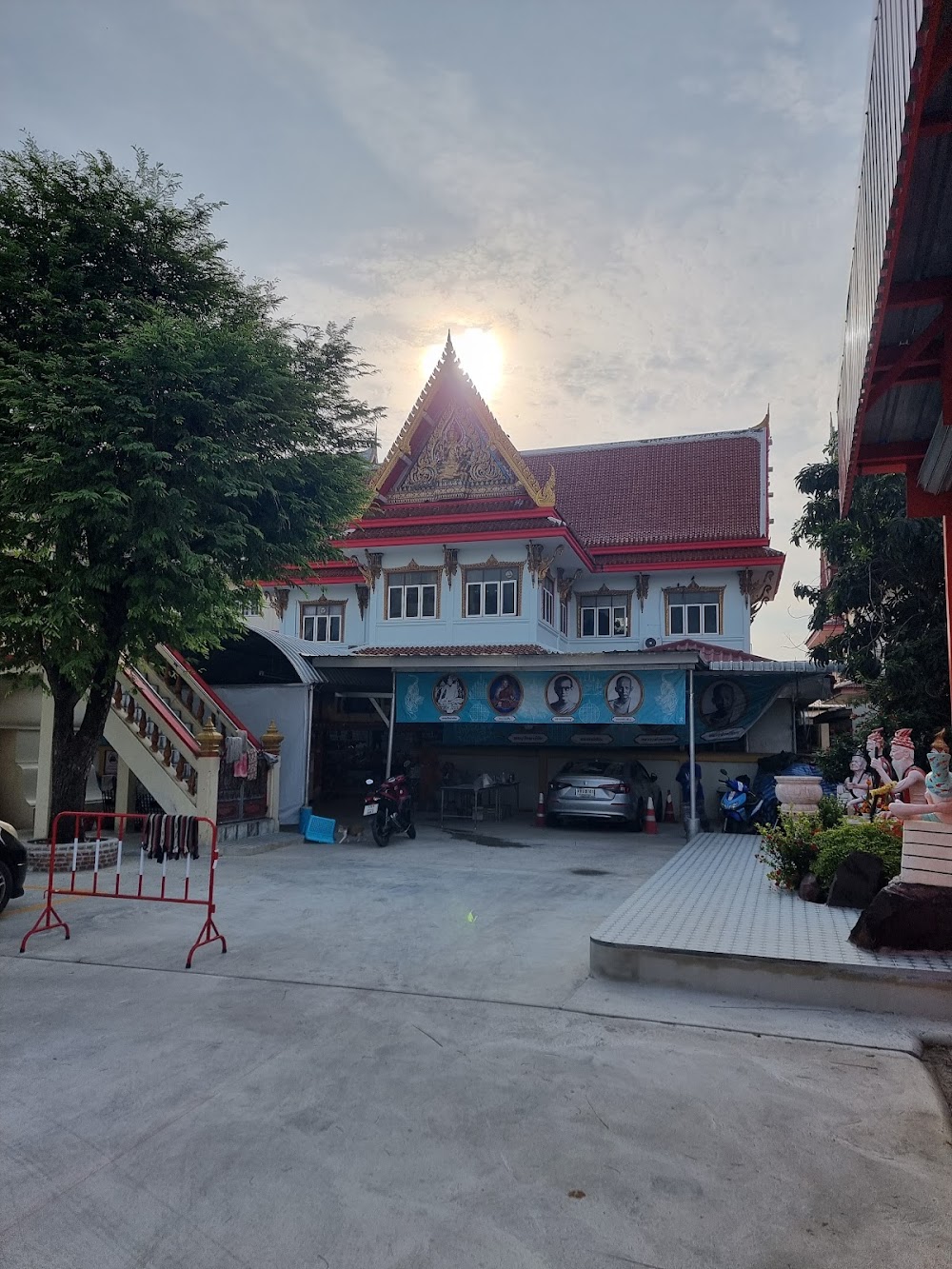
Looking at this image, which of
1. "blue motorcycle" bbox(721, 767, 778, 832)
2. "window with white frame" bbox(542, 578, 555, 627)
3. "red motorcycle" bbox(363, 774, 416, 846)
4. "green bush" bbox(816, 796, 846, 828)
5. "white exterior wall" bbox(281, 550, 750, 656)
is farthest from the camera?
"window with white frame" bbox(542, 578, 555, 627)

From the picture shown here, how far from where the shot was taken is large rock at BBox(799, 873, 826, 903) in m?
7.86

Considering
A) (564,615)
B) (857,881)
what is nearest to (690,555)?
(564,615)

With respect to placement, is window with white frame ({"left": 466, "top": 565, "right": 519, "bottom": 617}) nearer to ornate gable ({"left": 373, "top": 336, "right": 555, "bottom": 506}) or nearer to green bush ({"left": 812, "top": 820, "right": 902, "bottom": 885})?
ornate gable ({"left": 373, "top": 336, "right": 555, "bottom": 506})

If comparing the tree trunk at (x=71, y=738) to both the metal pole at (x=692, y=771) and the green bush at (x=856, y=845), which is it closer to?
the green bush at (x=856, y=845)

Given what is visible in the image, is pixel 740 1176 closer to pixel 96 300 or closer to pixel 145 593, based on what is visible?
pixel 145 593

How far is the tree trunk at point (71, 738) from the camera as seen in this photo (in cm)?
1084

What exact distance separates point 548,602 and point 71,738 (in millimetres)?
11942

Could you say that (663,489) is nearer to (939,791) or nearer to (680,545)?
(680,545)

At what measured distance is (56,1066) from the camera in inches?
177

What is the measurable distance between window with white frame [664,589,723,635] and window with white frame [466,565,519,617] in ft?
14.5

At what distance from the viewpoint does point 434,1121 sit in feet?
12.6

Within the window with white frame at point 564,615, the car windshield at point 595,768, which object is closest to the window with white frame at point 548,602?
the window with white frame at point 564,615

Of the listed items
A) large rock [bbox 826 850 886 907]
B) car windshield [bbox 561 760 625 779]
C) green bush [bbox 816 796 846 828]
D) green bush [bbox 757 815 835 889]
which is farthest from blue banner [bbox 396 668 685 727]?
large rock [bbox 826 850 886 907]

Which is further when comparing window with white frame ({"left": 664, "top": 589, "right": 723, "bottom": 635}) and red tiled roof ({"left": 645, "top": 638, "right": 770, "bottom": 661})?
window with white frame ({"left": 664, "top": 589, "right": 723, "bottom": 635})
